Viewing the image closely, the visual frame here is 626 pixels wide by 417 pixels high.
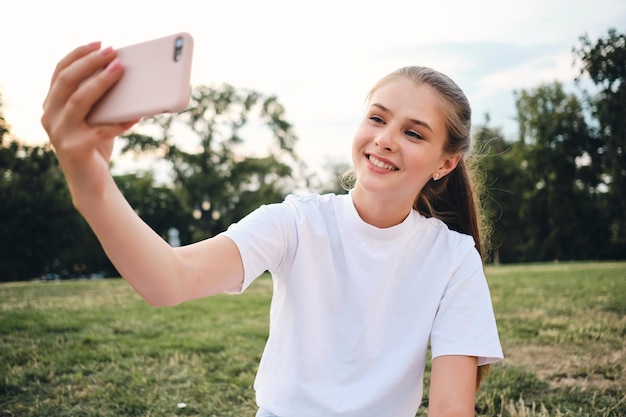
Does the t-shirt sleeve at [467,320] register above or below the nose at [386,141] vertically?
below

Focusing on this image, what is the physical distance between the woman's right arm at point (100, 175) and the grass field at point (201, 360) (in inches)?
83.2

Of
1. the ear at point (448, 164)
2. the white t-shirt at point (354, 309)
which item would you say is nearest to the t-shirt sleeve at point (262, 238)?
the white t-shirt at point (354, 309)

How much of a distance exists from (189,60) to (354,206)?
136cm

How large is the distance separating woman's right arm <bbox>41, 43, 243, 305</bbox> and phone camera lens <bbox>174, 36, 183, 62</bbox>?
150mm

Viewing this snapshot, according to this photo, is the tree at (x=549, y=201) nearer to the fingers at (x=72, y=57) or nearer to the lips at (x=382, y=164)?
the lips at (x=382, y=164)

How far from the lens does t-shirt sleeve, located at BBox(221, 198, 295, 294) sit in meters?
2.08

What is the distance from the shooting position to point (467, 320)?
2.27m

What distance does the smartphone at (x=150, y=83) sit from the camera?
3.99 feet

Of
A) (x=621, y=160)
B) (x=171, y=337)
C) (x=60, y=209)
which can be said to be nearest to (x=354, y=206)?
(x=171, y=337)

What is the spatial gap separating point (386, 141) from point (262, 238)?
0.67 metres

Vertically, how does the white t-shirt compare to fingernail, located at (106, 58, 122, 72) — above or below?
below

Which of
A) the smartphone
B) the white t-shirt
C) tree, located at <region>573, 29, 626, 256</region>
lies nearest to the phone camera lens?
the smartphone

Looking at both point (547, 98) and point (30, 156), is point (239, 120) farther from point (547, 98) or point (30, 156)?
point (547, 98)

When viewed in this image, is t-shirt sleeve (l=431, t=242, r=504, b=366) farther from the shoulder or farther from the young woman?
the shoulder
